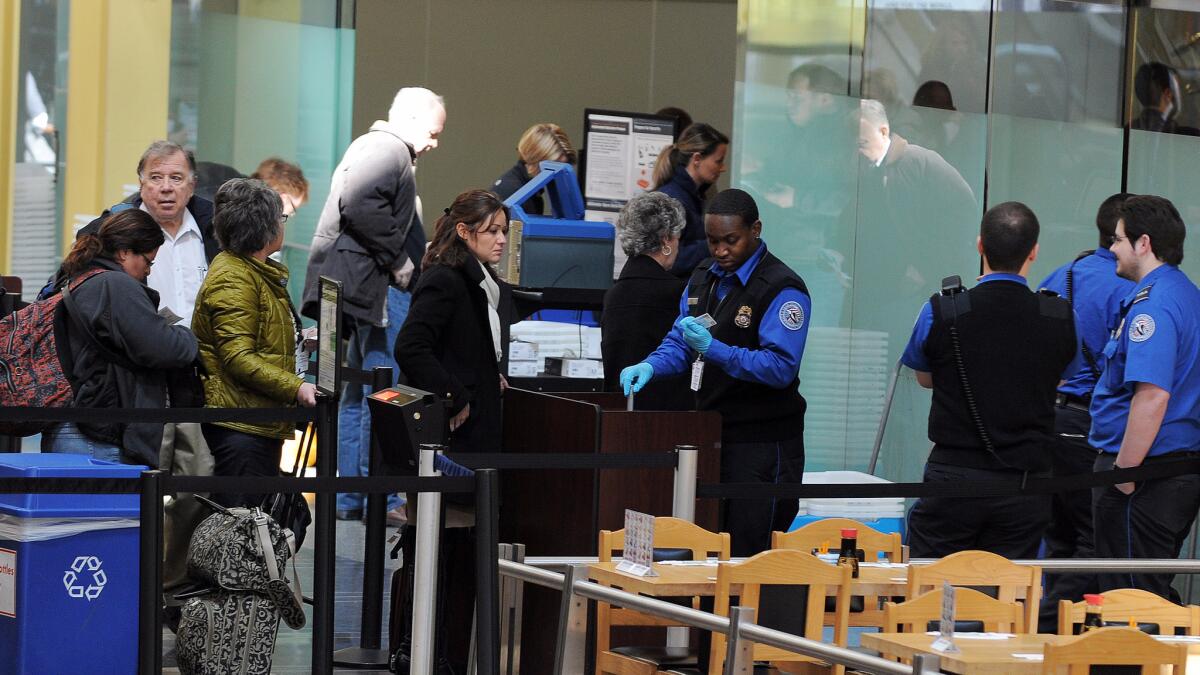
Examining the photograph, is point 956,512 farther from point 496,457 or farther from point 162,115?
point 162,115

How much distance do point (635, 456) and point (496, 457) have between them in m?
0.42

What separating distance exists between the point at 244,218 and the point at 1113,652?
3485mm

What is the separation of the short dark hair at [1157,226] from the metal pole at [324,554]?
8.90ft

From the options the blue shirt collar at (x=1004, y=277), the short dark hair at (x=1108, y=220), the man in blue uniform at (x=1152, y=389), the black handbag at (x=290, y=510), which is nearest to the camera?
the blue shirt collar at (x=1004, y=277)

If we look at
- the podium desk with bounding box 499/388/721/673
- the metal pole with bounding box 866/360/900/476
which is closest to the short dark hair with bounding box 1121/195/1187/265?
the podium desk with bounding box 499/388/721/673

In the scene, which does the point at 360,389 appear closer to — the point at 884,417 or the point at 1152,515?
the point at 884,417

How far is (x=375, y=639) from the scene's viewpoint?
625 cm

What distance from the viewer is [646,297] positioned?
6672 mm

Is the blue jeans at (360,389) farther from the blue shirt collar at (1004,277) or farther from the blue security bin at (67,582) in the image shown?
the blue shirt collar at (1004,277)

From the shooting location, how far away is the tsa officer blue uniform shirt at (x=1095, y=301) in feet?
22.3

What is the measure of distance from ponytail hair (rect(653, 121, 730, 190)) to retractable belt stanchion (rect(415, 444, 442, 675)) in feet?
13.7

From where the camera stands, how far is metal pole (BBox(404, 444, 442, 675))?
4.38m

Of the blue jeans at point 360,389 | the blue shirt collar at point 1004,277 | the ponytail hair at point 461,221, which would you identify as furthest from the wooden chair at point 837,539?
the blue jeans at point 360,389

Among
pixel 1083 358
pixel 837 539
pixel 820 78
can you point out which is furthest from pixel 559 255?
pixel 837 539
